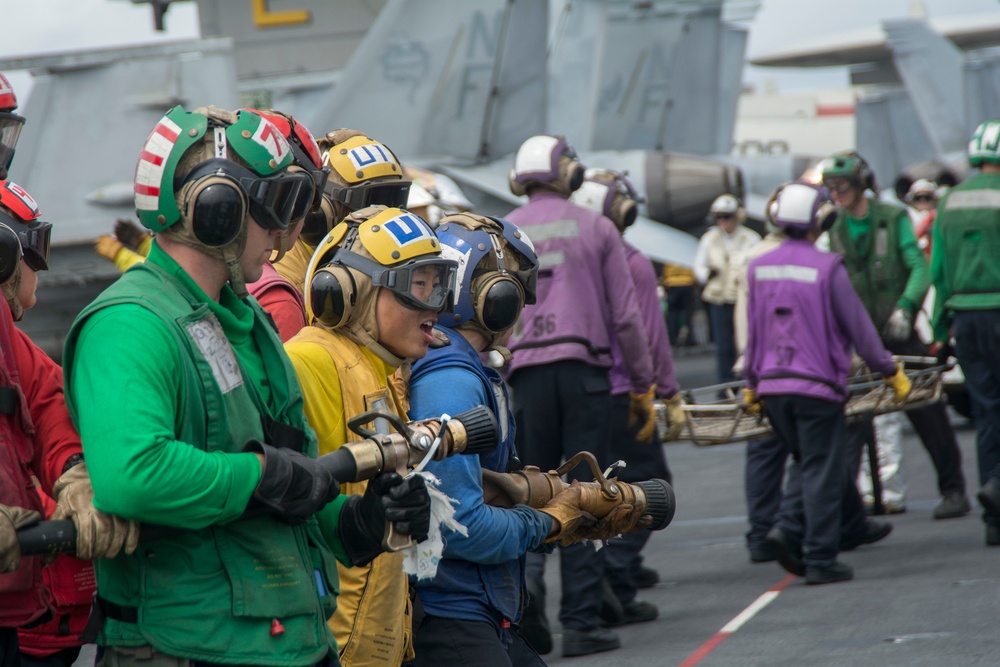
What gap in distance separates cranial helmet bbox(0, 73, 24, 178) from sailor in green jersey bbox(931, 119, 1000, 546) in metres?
5.74

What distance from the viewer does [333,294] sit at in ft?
9.93

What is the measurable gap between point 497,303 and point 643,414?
3371 mm

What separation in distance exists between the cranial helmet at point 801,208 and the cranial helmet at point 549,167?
129 cm

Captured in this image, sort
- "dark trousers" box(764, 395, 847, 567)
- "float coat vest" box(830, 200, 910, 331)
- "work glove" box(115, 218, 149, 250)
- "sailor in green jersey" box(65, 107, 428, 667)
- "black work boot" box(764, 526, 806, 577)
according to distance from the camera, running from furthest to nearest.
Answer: "float coat vest" box(830, 200, 910, 331) < "black work boot" box(764, 526, 806, 577) < "dark trousers" box(764, 395, 847, 567) < "work glove" box(115, 218, 149, 250) < "sailor in green jersey" box(65, 107, 428, 667)

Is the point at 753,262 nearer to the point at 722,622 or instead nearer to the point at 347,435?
the point at 722,622

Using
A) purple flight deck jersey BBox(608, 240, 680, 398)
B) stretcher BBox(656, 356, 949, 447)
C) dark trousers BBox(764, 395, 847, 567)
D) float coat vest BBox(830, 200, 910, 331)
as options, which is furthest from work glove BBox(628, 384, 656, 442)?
float coat vest BBox(830, 200, 910, 331)

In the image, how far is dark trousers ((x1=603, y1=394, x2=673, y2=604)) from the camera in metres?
6.44

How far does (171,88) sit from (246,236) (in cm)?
1139

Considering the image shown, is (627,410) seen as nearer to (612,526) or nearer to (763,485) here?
(763,485)

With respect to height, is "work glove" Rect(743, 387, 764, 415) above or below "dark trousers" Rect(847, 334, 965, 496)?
above

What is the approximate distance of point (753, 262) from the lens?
728 cm

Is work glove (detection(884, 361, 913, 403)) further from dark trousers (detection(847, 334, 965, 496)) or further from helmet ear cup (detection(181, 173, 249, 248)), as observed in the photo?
helmet ear cup (detection(181, 173, 249, 248))

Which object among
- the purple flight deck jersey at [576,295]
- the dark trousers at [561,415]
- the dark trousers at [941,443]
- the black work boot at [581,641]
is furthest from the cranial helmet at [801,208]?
the black work boot at [581,641]

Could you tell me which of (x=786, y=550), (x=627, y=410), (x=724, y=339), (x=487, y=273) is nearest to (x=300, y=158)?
(x=487, y=273)
